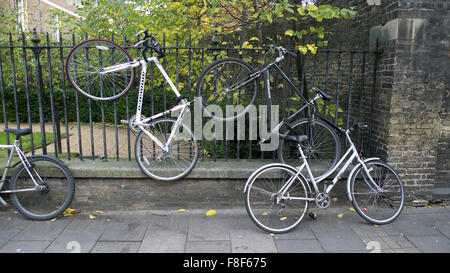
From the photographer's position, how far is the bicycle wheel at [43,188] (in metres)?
4.14

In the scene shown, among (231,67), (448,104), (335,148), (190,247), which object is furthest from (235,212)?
(448,104)

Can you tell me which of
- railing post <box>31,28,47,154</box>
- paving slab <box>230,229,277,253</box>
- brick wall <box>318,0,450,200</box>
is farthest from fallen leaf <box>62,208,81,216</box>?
brick wall <box>318,0,450,200</box>

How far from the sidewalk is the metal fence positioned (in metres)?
0.90

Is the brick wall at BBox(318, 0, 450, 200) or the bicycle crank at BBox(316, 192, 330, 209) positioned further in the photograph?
the brick wall at BBox(318, 0, 450, 200)

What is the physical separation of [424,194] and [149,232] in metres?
3.77

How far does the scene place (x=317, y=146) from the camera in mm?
4496

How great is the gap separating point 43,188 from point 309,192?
10.8ft

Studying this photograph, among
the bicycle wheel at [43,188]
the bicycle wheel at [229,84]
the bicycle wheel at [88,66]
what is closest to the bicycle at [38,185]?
the bicycle wheel at [43,188]

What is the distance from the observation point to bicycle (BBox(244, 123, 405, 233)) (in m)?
3.90

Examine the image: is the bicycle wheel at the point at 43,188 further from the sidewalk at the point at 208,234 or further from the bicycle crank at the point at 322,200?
the bicycle crank at the point at 322,200

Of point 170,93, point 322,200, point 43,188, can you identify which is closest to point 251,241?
point 322,200

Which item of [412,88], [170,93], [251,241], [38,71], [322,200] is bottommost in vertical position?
[251,241]

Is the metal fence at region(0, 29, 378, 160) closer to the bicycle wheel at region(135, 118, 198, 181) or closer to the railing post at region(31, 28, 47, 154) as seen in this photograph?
the railing post at region(31, 28, 47, 154)

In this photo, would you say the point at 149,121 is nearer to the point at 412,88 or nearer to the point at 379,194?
the point at 379,194
